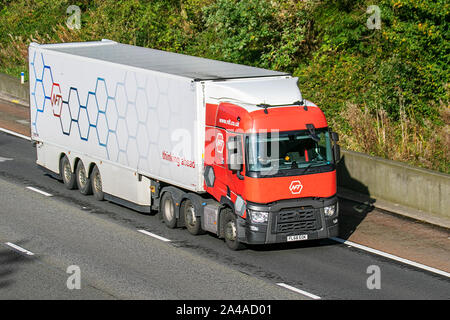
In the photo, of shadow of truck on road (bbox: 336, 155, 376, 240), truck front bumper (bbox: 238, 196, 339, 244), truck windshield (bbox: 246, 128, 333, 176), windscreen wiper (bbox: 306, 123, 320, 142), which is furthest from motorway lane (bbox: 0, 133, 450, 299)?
windscreen wiper (bbox: 306, 123, 320, 142)

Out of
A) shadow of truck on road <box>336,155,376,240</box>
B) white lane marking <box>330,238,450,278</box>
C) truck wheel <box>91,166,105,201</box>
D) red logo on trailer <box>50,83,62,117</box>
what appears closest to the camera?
white lane marking <box>330,238,450,278</box>

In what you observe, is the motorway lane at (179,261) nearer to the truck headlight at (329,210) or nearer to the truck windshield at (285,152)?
the truck headlight at (329,210)

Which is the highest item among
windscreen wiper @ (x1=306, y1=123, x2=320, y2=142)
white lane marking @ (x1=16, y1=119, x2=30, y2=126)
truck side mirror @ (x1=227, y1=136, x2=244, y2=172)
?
windscreen wiper @ (x1=306, y1=123, x2=320, y2=142)

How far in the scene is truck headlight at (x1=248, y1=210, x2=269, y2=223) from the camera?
57.2 feet

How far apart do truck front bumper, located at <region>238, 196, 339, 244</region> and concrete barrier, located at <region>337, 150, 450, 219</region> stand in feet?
12.8

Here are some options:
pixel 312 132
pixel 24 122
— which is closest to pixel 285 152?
pixel 312 132

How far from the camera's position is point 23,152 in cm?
2797

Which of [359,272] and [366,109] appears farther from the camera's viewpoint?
[366,109]

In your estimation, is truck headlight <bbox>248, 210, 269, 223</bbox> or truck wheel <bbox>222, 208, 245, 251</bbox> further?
truck wheel <bbox>222, 208, 245, 251</bbox>

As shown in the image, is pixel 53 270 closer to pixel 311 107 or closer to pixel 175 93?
pixel 175 93

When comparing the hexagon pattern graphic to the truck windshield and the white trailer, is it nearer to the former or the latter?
the white trailer

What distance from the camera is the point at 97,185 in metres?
22.6

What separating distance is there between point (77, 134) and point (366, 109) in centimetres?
817

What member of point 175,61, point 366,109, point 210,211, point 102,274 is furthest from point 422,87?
point 102,274
